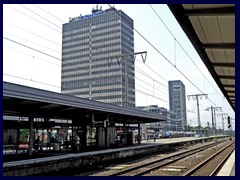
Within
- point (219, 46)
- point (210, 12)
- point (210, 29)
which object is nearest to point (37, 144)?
point (219, 46)

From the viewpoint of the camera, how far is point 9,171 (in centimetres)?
1077

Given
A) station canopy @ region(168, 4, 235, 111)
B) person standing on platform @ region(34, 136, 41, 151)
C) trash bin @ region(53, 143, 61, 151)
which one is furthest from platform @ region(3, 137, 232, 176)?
station canopy @ region(168, 4, 235, 111)

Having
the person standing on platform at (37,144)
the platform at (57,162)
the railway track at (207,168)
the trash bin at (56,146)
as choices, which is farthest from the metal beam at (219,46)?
the person standing on platform at (37,144)

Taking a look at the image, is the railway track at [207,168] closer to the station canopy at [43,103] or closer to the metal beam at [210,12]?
the station canopy at [43,103]

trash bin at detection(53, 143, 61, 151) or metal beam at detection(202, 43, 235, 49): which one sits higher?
metal beam at detection(202, 43, 235, 49)

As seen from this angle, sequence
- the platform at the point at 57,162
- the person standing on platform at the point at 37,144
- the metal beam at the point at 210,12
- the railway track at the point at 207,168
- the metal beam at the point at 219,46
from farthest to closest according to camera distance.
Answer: the person standing on platform at the point at 37,144
the railway track at the point at 207,168
the platform at the point at 57,162
the metal beam at the point at 219,46
the metal beam at the point at 210,12

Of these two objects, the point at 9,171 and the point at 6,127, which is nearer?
the point at 9,171

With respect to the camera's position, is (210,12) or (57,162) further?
(57,162)

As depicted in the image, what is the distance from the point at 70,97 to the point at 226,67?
27.6 feet

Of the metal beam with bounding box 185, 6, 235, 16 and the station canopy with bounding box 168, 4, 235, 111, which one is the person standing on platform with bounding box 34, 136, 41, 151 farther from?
the metal beam with bounding box 185, 6, 235, 16

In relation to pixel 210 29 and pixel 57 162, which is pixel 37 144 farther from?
pixel 210 29
